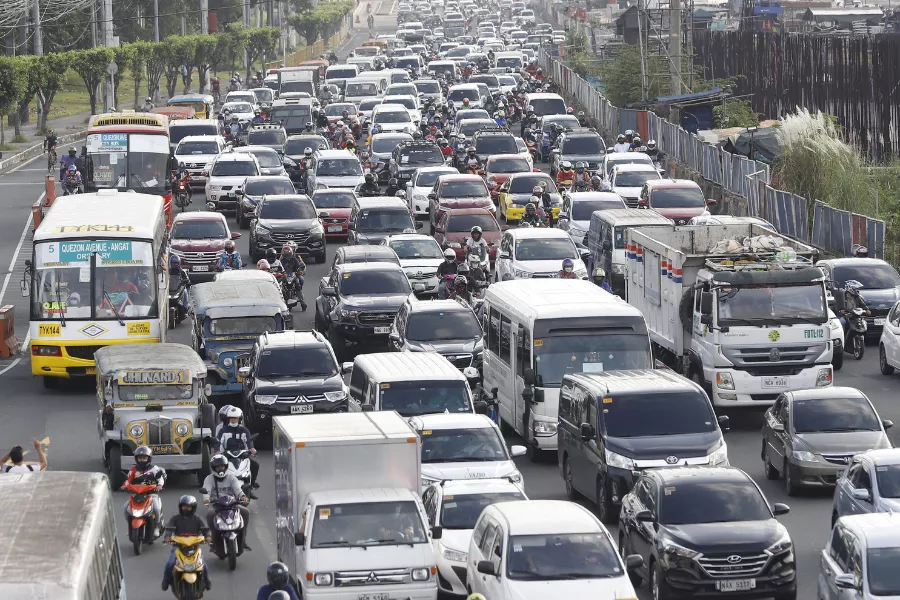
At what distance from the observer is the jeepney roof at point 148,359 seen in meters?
24.8

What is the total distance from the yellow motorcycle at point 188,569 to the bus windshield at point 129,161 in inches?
1226

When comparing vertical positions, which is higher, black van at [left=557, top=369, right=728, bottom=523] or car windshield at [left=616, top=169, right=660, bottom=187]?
car windshield at [left=616, top=169, right=660, bottom=187]

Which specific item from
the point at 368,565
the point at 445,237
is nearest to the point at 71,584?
the point at 368,565

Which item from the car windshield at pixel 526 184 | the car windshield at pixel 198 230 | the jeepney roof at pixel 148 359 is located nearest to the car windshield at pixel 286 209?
the car windshield at pixel 198 230

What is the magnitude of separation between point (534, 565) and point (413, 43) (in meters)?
129

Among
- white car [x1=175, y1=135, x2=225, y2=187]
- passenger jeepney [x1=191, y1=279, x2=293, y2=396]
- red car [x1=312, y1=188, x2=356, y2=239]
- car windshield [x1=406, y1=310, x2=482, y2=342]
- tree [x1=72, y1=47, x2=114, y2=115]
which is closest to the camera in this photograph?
passenger jeepney [x1=191, y1=279, x2=293, y2=396]

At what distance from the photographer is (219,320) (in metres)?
30.2

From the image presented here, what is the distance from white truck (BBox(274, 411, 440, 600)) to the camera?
16.9m

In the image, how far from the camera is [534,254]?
1474 inches

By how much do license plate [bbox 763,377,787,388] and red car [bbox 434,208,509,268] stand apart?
15.1 meters

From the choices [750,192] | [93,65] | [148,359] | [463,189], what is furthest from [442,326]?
[93,65]

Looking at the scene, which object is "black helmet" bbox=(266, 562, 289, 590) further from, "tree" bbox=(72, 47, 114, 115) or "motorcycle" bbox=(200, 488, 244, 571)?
"tree" bbox=(72, 47, 114, 115)

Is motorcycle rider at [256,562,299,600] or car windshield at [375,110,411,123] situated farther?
car windshield at [375,110,411,123]

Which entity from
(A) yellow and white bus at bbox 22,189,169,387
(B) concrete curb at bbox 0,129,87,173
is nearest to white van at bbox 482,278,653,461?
(A) yellow and white bus at bbox 22,189,169,387
